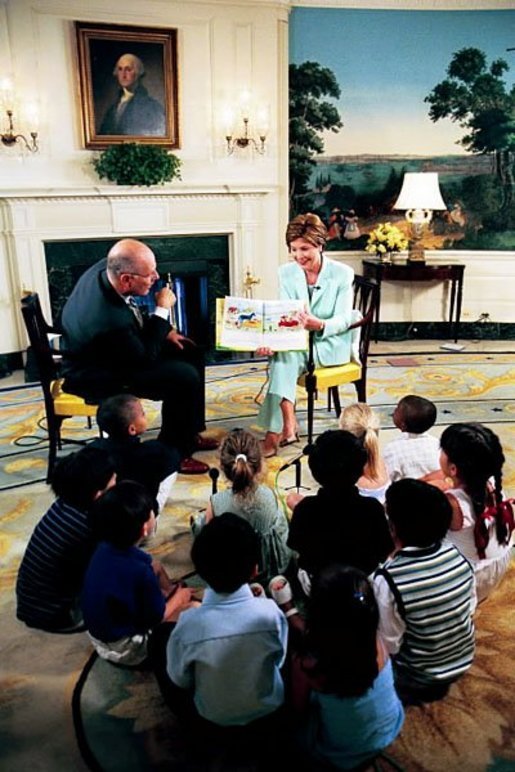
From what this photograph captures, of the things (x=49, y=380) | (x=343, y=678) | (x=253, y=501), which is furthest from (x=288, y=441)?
(x=343, y=678)

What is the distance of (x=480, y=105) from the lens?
6.38 m

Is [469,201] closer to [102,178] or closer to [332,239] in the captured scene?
[332,239]

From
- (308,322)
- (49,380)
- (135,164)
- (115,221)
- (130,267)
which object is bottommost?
(49,380)

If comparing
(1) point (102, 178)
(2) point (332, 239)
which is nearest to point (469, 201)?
(2) point (332, 239)

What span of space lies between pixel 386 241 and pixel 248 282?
1.45 meters

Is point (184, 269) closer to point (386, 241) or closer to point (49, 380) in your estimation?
point (386, 241)

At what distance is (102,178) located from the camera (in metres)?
5.53

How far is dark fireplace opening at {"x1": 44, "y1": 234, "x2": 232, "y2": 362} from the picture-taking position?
570 centimetres

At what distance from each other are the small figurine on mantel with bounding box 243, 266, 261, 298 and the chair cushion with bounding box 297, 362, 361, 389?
231 cm

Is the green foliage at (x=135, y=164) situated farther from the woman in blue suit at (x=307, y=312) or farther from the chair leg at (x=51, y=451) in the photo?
the chair leg at (x=51, y=451)

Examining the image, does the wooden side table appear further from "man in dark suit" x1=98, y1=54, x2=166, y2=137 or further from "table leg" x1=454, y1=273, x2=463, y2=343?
"man in dark suit" x1=98, y1=54, x2=166, y2=137

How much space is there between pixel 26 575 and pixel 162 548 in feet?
2.56

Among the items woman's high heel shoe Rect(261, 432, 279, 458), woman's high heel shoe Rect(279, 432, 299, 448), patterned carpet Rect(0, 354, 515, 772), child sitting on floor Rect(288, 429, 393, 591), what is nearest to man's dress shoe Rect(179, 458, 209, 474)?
patterned carpet Rect(0, 354, 515, 772)

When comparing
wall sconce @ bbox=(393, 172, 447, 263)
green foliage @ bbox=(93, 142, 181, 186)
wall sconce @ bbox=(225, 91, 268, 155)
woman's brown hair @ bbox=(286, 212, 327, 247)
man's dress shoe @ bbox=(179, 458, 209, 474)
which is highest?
wall sconce @ bbox=(225, 91, 268, 155)
